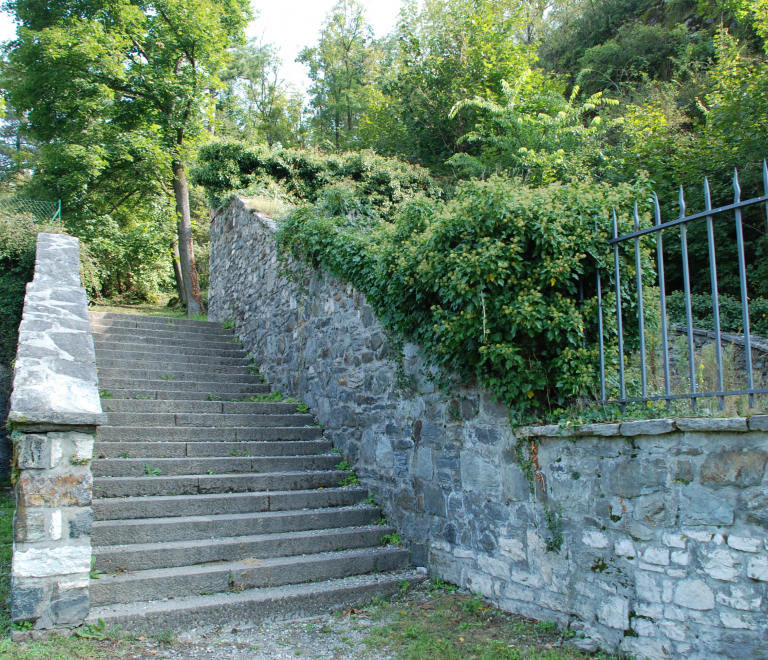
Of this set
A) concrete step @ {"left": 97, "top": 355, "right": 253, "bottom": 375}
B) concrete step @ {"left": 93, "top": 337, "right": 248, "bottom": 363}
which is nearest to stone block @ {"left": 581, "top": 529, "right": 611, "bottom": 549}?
concrete step @ {"left": 97, "top": 355, "right": 253, "bottom": 375}

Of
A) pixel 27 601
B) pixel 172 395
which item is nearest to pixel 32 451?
pixel 27 601

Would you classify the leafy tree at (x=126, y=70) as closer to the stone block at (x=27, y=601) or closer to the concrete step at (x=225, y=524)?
the concrete step at (x=225, y=524)

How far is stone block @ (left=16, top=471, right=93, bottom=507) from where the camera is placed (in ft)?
10.6

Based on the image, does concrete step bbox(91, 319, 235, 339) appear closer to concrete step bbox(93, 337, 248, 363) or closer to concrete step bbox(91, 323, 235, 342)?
concrete step bbox(91, 323, 235, 342)

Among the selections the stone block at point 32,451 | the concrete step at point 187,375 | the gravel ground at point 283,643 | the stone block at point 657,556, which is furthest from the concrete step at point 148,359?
the stone block at point 657,556

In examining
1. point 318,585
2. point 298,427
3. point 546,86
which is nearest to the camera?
point 318,585

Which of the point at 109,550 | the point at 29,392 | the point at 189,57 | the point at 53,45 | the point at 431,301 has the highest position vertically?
the point at 189,57

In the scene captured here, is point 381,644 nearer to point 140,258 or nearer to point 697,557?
point 697,557

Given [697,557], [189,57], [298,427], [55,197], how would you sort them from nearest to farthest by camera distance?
[697,557] < [298,427] < [55,197] < [189,57]

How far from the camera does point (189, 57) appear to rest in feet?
49.8

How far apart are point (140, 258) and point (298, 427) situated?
11.3 meters

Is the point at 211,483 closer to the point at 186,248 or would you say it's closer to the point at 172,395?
the point at 172,395

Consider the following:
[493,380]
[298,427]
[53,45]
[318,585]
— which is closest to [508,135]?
[298,427]

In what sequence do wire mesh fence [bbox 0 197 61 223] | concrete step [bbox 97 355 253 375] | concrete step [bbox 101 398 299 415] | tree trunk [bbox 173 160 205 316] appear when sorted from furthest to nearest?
tree trunk [bbox 173 160 205 316], wire mesh fence [bbox 0 197 61 223], concrete step [bbox 97 355 253 375], concrete step [bbox 101 398 299 415]
